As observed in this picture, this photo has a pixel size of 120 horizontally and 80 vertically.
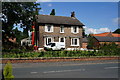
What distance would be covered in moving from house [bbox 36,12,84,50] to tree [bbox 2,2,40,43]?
12.9 metres

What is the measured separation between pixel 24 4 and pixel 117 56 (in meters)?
14.0

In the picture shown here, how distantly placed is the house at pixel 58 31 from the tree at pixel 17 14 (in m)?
12.9

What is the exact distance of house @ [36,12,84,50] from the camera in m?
38.3

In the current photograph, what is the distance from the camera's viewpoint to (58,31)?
132 feet

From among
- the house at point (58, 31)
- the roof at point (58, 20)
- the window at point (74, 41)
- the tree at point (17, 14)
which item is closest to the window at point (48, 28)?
the house at point (58, 31)

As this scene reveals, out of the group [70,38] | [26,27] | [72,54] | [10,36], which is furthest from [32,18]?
[70,38]

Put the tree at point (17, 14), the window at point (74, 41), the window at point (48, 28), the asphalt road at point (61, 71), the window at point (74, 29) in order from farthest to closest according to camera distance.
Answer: the window at point (74, 29) < the window at point (74, 41) < the window at point (48, 28) < the tree at point (17, 14) < the asphalt road at point (61, 71)

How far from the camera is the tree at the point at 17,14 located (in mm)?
22402

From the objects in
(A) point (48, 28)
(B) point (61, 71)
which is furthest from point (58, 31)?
(B) point (61, 71)

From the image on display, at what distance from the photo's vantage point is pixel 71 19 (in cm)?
4375

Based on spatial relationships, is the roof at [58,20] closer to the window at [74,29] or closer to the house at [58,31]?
the house at [58,31]

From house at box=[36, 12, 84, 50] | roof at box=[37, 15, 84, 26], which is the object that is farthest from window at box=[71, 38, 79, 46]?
roof at box=[37, 15, 84, 26]

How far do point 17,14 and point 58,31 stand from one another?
57.7ft

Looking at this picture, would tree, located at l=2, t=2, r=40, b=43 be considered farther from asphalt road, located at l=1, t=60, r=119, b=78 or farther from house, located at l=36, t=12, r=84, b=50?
house, located at l=36, t=12, r=84, b=50
